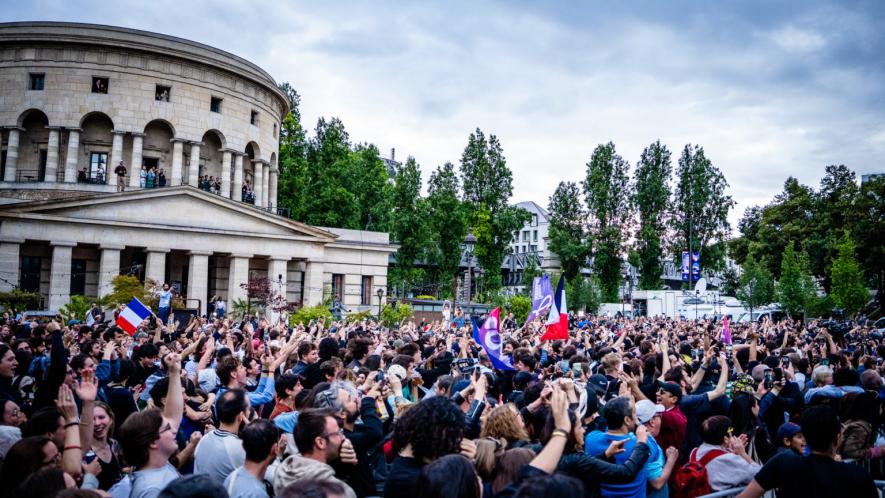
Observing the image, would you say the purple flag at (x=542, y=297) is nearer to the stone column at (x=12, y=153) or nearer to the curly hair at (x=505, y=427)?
the curly hair at (x=505, y=427)

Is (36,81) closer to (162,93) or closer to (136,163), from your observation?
(162,93)

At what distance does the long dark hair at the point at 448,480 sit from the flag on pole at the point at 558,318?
11836 mm

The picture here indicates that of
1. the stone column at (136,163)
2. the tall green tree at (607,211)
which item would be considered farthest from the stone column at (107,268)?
the tall green tree at (607,211)

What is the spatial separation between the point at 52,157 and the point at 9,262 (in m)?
Result: 10.7

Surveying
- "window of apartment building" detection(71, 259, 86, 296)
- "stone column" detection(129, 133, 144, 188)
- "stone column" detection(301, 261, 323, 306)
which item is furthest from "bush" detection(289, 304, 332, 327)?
"stone column" detection(129, 133, 144, 188)

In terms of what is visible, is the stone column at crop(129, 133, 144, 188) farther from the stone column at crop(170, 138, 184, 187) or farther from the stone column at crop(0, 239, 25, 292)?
the stone column at crop(0, 239, 25, 292)

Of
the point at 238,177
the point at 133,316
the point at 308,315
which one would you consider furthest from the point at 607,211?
the point at 133,316

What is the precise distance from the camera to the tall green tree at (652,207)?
6512 centimetres

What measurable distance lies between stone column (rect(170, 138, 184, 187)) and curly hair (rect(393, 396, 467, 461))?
4452 cm

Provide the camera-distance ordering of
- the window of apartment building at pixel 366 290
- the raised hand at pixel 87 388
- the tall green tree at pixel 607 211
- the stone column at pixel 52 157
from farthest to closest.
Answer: the tall green tree at pixel 607 211
the window of apartment building at pixel 366 290
the stone column at pixel 52 157
the raised hand at pixel 87 388

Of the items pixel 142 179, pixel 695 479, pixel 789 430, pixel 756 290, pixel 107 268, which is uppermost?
pixel 142 179

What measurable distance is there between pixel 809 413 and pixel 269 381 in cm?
558

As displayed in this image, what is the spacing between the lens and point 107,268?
36438 millimetres

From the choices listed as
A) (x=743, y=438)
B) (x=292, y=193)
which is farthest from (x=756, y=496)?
(x=292, y=193)
